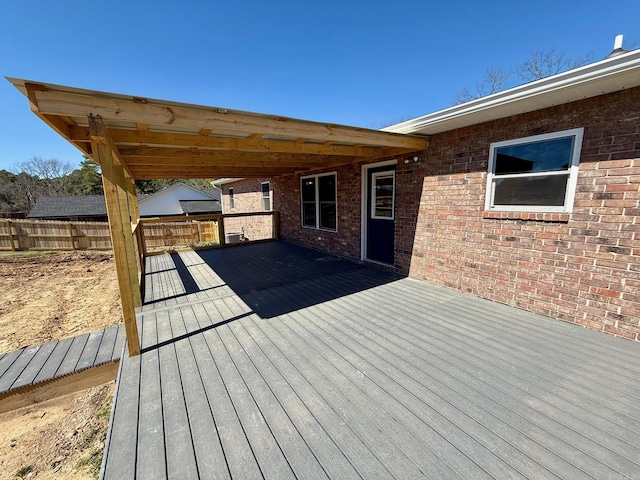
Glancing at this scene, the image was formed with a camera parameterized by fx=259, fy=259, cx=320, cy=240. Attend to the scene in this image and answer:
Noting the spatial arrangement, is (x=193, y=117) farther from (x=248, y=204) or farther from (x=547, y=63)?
(x=547, y=63)

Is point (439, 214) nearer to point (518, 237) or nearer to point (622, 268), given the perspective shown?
point (518, 237)

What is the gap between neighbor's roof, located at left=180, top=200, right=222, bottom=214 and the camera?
24.4 meters

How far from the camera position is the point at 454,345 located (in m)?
2.68

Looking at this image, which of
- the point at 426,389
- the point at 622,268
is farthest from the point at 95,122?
the point at 622,268

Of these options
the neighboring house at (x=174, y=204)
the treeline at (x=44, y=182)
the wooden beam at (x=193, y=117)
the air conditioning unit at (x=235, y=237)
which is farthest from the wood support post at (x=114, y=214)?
the treeline at (x=44, y=182)

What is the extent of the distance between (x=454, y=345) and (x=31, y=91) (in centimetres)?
425

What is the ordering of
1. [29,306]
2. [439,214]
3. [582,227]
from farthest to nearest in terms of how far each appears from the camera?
1. [29,306]
2. [439,214]
3. [582,227]

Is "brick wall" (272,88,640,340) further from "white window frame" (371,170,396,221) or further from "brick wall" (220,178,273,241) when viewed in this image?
"brick wall" (220,178,273,241)

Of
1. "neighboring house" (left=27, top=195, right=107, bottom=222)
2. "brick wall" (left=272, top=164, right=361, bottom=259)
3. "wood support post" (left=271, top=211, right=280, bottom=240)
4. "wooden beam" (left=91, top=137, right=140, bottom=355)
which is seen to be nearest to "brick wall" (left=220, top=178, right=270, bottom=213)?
"wood support post" (left=271, top=211, right=280, bottom=240)

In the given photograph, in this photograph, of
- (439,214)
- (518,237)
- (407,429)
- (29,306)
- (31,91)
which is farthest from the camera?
(29,306)

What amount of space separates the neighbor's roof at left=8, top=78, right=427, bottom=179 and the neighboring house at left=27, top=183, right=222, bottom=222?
63.3 feet

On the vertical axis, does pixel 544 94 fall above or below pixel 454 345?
above

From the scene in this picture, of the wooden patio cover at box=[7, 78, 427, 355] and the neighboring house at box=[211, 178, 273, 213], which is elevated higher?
the wooden patio cover at box=[7, 78, 427, 355]

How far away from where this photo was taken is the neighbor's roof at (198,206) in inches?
960
